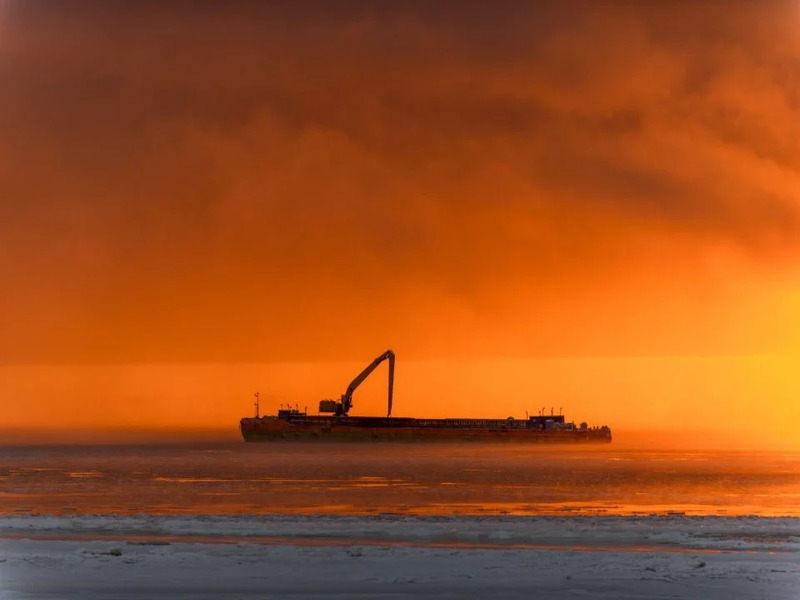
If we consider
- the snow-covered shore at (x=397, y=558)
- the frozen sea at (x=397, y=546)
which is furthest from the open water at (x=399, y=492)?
the snow-covered shore at (x=397, y=558)

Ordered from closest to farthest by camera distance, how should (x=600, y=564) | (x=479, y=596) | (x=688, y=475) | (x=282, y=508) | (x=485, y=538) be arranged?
(x=479, y=596), (x=600, y=564), (x=485, y=538), (x=282, y=508), (x=688, y=475)

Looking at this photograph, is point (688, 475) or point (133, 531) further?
point (688, 475)

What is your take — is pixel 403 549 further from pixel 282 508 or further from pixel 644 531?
pixel 282 508

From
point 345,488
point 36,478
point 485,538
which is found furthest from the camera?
point 36,478

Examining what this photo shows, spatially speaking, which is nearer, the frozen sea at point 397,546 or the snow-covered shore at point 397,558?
the snow-covered shore at point 397,558

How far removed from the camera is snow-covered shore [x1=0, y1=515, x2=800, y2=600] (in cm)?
2438

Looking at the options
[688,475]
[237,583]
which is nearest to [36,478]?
[688,475]

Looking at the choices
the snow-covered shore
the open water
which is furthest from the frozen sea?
the open water

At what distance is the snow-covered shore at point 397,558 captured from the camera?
24.4m

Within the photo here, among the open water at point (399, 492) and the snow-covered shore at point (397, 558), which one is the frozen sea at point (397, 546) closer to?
the snow-covered shore at point (397, 558)

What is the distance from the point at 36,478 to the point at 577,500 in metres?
45.2

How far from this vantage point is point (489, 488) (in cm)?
6931

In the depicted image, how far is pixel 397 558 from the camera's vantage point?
1144 inches

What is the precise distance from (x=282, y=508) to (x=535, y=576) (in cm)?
2531
